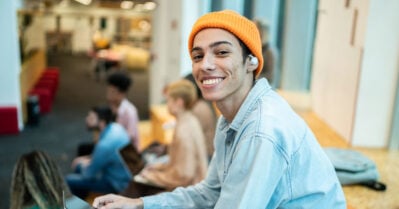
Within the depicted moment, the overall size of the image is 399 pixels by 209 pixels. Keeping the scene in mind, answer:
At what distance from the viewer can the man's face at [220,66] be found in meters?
1.27

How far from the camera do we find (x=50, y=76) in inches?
377

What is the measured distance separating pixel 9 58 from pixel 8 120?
0.94 meters

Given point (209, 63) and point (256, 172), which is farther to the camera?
point (209, 63)

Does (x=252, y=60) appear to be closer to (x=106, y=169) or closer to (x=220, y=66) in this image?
(x=220, y=66)

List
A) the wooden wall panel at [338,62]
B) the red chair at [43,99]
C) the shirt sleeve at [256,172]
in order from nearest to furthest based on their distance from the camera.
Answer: the shirt sleeve at [256,172]
the wooden wall panel at [338,62]
the red chair at [43,99]

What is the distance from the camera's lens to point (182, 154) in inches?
111

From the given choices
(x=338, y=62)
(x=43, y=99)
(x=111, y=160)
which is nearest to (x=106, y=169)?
(x=111, y=160)

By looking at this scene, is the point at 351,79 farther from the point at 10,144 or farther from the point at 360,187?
the point at 10,144

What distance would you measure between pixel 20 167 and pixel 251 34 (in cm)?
150

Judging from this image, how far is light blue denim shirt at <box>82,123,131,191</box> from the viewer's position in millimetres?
3316

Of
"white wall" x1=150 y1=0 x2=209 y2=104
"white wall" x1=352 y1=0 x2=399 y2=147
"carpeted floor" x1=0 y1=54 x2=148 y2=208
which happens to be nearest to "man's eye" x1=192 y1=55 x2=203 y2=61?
"white wall" x1=352 y1=0 x2=399 y2=147

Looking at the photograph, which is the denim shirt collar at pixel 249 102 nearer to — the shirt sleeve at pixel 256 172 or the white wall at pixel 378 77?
the shirt sleeve at pixel 256 172

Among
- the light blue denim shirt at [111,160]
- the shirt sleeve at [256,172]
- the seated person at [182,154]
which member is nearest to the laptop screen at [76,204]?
the shirt sleeve at [256,172]

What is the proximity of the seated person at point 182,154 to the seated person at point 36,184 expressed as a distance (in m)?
0.65
